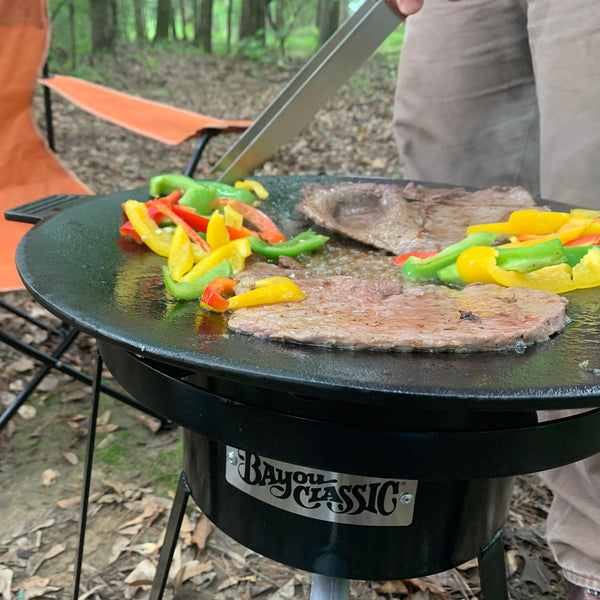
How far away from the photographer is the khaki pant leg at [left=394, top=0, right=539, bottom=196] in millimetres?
2613

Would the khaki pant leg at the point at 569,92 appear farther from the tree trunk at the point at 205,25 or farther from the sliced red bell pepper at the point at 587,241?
the tree trunk at the point at 205,25

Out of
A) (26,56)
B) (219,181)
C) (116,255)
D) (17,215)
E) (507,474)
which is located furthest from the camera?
(26,56)

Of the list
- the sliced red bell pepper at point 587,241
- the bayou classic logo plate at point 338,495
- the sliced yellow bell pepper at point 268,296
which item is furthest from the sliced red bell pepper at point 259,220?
the sliced red bell pepper at point 587,241

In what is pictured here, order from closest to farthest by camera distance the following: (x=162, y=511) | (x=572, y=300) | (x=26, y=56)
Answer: (x=572, y=300) → (x=162, y=511) → (x=26, y=56)

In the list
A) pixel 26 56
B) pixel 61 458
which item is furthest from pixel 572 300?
pixel 26 56

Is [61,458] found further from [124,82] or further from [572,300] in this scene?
[124,82]

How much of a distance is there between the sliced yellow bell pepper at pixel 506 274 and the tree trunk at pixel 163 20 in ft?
39.3

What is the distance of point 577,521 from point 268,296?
55.1 inches

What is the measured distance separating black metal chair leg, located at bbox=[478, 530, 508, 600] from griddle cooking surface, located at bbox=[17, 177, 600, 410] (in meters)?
0.61

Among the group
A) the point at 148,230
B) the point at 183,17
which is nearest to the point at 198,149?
the point at 148,230

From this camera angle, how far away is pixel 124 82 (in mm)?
9703

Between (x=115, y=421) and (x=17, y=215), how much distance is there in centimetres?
153

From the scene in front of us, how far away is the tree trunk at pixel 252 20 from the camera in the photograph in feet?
35.9

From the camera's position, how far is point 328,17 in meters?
10.8
